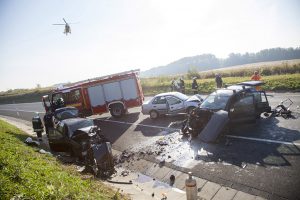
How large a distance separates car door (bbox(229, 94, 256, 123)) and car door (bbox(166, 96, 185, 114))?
4.09 meters

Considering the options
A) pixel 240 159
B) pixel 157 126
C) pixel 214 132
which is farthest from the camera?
pixel 157 126

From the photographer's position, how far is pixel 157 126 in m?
14.2

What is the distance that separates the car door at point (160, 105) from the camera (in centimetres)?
1532

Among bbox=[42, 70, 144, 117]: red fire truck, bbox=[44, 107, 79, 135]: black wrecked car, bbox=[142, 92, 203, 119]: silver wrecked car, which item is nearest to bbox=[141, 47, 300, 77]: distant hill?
bbox=[42, 70, 144, 117]: red fire truck

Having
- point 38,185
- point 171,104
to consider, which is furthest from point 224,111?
point 38,185

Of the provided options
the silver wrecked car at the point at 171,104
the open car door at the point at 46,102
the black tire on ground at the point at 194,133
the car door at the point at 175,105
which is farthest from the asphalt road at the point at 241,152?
the open car door at the point at 46,102

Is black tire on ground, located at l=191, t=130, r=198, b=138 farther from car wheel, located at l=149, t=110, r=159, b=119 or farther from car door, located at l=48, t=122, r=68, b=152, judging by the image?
car door, located at l=48, t=122, r=68, b=152

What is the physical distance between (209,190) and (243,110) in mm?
5209

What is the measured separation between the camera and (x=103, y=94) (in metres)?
18.5

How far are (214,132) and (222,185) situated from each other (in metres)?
2.97

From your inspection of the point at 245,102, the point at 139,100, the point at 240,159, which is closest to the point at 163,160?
the point at 240,159

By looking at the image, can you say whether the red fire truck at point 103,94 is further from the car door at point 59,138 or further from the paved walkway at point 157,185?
the paved walkway at point 157,185

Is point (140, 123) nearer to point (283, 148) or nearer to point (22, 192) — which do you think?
point (283, 148)

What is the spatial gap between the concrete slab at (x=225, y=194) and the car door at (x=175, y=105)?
8.00 metres
